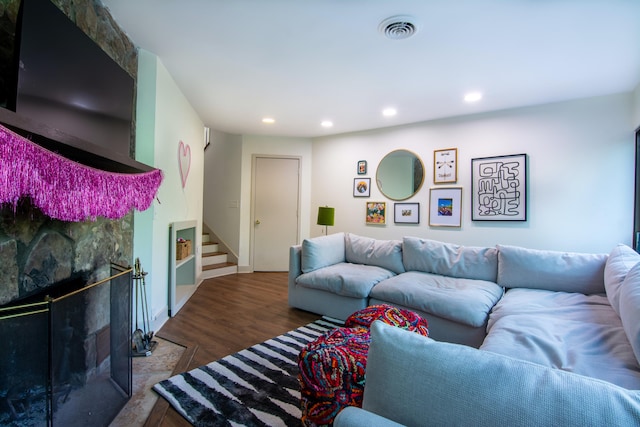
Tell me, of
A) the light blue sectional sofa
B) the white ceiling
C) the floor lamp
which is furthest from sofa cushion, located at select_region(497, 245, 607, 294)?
the floor lamp

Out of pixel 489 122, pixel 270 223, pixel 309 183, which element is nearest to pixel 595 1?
pixel 489 122

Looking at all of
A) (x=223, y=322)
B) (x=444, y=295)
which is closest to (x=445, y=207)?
(x=444, y=295)

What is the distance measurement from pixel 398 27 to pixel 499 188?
2447 millimetres

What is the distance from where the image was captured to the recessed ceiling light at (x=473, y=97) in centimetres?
304

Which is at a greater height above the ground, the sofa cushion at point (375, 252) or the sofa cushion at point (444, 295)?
the sofa cushion at point (375, 252)

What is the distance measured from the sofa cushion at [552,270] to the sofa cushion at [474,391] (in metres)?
2.33

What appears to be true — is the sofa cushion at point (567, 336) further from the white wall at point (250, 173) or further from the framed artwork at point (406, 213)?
the white wall at point (250, 173)

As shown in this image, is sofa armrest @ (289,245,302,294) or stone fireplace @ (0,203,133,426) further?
sofa armrest @ (289,245,302,294)

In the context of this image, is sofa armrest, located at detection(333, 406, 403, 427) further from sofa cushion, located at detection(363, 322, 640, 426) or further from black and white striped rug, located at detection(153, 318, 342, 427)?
black and white striped rug, located at detection(153, 318, 342, 427)

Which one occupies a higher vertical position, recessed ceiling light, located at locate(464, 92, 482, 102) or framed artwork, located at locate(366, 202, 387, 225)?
recessed ceiling light, located at locate(464, 92, 482, 102)

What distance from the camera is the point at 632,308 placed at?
1.34 metres

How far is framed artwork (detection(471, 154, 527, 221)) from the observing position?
3348 millimetres

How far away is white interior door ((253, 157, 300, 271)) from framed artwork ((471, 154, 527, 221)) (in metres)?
2.82

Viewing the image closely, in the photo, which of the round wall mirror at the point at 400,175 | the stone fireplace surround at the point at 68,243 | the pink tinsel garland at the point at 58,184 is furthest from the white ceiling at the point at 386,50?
the pink tinsel garland at the point at 58,184
